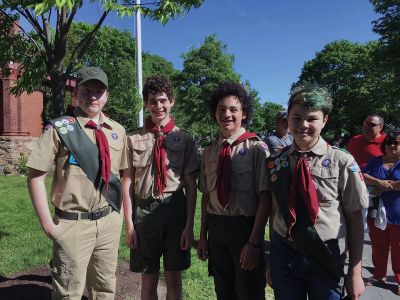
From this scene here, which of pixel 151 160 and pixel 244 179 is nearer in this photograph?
pixel 244 179

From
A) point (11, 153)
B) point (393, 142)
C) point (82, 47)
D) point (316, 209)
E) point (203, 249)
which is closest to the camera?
point (316, 209)

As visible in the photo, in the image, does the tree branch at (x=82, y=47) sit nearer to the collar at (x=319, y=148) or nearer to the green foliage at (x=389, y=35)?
the collar at (x=319, y=148)

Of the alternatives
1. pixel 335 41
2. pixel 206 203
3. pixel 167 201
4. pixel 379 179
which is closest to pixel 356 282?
pixel 206 203

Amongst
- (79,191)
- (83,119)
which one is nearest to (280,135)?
(83,119)

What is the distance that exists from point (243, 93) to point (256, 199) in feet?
2.71

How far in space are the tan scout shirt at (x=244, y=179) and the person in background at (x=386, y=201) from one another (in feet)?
7.96

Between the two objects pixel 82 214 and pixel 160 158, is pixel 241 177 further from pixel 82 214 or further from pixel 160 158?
pixel 82 214

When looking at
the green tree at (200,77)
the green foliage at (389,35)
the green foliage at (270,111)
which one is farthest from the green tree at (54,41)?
the green foliage at (270,111)

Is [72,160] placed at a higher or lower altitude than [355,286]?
higher

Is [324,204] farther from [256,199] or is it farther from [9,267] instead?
[9,267]

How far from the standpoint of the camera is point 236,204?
2.80 metres

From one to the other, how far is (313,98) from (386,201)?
9.53ft

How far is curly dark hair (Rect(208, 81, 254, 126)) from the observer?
2918 millimetres

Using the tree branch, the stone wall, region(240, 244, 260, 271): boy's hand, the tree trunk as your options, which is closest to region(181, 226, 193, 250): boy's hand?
region(240, 244, 260, 271): boy's hand
